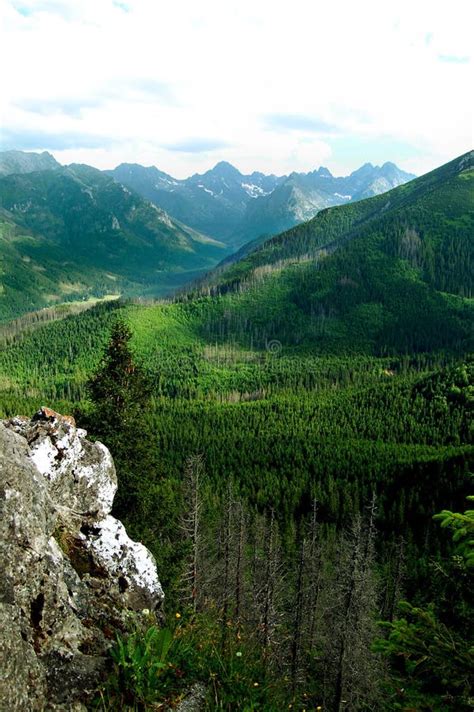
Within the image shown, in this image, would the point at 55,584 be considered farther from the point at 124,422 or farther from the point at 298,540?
the point at 298,540

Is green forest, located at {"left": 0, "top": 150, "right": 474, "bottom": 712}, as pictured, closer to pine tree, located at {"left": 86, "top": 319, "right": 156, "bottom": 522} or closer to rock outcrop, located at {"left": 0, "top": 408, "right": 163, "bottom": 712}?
pine tree, located at {"left": 86, "top": 319, "right": 156, "bottom": 522}

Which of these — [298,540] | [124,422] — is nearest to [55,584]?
[124,422]

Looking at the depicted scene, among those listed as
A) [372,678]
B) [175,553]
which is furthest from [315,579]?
[175,553]

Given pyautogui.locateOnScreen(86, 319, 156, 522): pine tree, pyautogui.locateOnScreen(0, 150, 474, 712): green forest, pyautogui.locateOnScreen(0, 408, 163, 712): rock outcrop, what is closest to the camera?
pyautogui.locateOnScreen(0, 408, 163, 712): rock outcrop

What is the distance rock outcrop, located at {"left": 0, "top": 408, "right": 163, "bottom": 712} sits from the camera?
1025 cm

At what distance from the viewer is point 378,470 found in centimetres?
11969

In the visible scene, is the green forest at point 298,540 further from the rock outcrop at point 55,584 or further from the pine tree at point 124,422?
the rock outcrop at point 55,584

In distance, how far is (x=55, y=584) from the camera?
1170 cm

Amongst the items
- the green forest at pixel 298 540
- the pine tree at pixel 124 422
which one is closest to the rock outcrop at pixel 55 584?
the green forest at pixel 298 540

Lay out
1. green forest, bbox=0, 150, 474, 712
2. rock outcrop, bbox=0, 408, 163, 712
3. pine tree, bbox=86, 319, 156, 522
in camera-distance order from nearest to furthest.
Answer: rock outcrop, bbox=0, 408, 163, 712 → green forest, bbox=0, 150, 474, 712 → pine tree, bbox=86, 319, 156, 522

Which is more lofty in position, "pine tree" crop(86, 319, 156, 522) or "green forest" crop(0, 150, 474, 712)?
"pine tree" crop(86, 319, 156, 522)

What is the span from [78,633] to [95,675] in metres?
1.11

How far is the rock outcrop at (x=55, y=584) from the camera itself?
1025 cm

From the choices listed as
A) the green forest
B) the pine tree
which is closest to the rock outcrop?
the green forest
